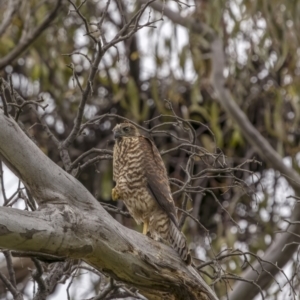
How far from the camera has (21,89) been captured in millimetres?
6375

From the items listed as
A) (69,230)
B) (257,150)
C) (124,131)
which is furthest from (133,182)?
(257,150)

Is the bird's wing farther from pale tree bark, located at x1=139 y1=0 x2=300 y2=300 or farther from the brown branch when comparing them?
the brown branch

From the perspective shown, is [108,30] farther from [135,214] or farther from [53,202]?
[53,202]

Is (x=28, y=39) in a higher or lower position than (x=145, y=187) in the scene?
higher

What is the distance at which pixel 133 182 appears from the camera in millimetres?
3684

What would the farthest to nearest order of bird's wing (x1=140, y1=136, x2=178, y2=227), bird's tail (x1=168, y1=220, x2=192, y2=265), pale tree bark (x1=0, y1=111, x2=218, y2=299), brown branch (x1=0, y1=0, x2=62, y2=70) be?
brown branch (x1=0, y1=0, x2=62, y2=70) → bird's wing (x1=140, y1=136, x2=178, y2=227) → bird's tail (x1=168, y1=220, x2=192, y2=265) → pale tree bark (x1=0, y1=111, x2=218, y2=299)

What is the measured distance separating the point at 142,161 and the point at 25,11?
2.63m

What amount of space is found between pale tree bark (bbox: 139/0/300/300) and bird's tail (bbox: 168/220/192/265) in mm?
1234

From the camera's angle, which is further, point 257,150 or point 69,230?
point 257,150

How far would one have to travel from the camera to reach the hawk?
11.6 feet

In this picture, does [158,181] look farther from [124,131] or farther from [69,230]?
[69,230]

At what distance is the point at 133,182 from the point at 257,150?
6.56 feet

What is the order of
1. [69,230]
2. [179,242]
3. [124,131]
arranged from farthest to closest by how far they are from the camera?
[124,131] → [179,242] → [69,230]

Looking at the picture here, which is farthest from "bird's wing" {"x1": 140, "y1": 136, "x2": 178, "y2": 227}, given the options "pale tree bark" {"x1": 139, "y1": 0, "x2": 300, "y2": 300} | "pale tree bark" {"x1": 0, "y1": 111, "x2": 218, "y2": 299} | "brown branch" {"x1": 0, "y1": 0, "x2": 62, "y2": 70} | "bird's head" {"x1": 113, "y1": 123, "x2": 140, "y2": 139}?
"brown branch" {"x1": 0, "y1": 0, "x2": 62, "y2": 70}
